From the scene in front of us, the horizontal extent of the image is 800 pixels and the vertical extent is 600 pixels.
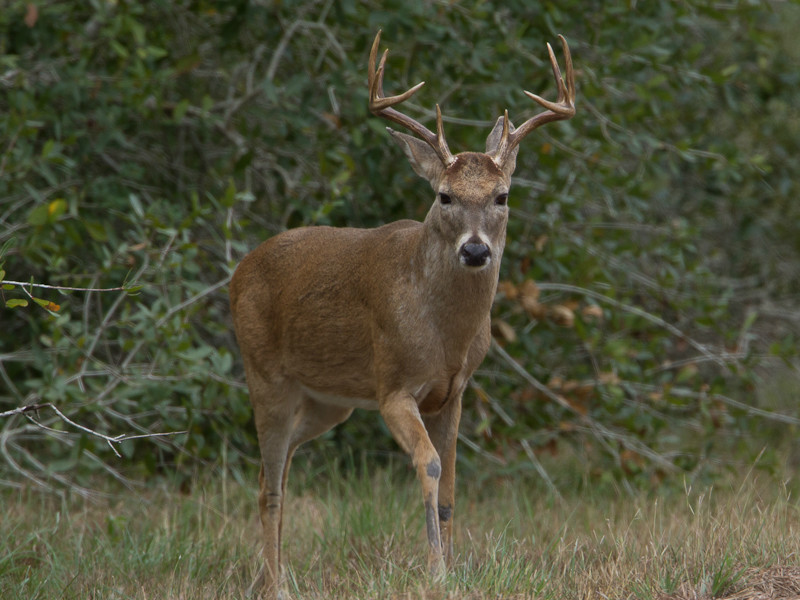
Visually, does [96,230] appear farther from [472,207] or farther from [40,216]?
[472,207]

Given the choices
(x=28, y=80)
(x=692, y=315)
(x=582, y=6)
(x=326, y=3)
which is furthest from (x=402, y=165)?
(x=692, y=315)

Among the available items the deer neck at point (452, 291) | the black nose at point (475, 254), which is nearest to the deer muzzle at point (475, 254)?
the black nose at point (475, 254)

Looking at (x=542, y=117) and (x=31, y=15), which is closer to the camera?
(x=542, y=117)

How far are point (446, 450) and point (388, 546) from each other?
1.86 feet

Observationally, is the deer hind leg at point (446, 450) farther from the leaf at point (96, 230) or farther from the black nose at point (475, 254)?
the leaf at point (96, 230)

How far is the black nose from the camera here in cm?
426

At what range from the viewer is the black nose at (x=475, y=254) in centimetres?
426

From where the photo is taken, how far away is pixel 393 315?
184 inches

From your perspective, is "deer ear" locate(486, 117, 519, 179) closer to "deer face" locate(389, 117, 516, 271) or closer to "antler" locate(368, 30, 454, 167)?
"deer face" locate(389, 117, 516, 271)

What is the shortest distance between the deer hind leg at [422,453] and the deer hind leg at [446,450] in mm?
350

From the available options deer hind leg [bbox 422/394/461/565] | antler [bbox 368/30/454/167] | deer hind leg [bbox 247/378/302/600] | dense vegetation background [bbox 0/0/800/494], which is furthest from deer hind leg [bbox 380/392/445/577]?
dense vegetation background [bbox 0/0/800/494]

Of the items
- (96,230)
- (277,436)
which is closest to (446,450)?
(277,436)

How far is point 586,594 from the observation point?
416cm

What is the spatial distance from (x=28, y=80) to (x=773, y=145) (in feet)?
21.2
